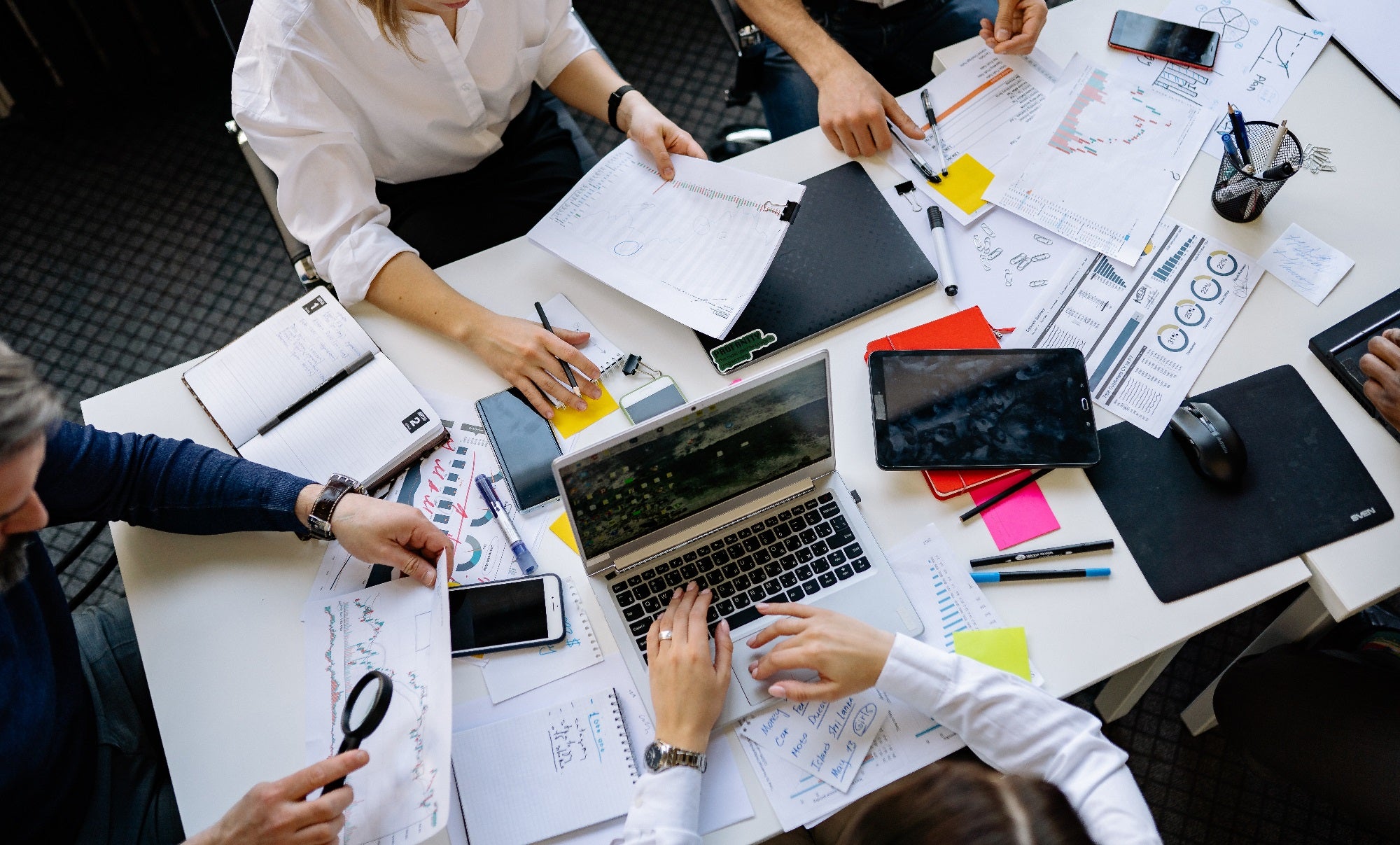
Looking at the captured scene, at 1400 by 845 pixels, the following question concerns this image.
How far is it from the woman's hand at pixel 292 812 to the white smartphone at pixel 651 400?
0.54 m

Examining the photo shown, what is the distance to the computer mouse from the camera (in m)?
1.19

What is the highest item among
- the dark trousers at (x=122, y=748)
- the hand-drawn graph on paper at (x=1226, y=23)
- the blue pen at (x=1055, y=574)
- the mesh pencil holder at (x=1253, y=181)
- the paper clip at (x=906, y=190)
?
the hand-drawn graph on paper at (x=1226, y=23)

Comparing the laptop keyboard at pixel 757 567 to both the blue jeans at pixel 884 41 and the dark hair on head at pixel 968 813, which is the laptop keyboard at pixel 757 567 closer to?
the dark hair on head at pixel 968 813

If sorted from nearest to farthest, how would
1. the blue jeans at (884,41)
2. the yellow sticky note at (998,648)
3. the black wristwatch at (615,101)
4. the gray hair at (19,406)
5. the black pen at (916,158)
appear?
the gray hair at (19,406), the yellow sticky note at (998,648), the black pen at (916,158), the black wristwatch at (615,101), the blue jeans at (884,41)

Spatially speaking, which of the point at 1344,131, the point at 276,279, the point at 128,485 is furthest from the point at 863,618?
the point at 276,279

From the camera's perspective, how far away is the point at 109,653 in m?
1.27

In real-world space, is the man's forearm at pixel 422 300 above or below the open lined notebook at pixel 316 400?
above

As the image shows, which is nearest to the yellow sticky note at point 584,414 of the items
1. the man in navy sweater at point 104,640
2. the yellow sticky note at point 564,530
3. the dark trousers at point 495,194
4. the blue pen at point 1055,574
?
the yellow sticky note at point 564,530

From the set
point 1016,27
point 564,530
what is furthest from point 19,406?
point 1016,27

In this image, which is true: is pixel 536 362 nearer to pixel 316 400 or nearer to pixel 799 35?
pixel 316 400

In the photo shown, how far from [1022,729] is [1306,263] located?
81 centimetres

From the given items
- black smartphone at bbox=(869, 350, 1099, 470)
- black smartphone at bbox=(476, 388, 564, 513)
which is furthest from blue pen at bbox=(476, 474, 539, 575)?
black smartphone at bbox=(869, 350, 1099, 470)

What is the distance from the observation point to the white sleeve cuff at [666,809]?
1.00 m

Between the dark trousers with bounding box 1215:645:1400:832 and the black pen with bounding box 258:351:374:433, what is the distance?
1.37 meters
